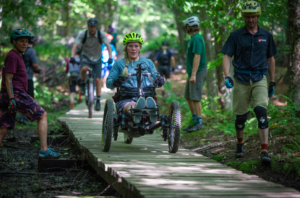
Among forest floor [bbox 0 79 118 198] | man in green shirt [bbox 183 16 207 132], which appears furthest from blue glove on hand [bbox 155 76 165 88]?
man in green shirt [bbox 183 16 207 132]

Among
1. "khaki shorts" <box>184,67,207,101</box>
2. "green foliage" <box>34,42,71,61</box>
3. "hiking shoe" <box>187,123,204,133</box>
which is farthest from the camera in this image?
"green foliage" <box>34,42,71,61</box>

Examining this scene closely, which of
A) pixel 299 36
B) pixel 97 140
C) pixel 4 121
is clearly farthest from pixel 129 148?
pixel 299 36

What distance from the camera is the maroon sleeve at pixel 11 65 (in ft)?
17.6

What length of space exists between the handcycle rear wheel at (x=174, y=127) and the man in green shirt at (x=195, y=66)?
2176mm

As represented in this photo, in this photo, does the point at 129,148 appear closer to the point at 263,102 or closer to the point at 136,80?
the point at 136,80

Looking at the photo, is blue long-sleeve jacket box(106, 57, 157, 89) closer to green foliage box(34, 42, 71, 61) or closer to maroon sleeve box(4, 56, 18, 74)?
maroon sleeve box(4, 56, 18, 74)

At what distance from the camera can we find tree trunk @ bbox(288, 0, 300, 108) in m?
6.12

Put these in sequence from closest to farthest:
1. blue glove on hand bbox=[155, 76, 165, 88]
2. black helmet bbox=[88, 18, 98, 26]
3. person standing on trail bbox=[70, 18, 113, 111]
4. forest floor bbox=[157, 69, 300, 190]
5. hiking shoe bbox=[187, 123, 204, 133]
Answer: forest floor bbox=[157, 69, 300, 190]
blue glove on hand bbox=[155, 76, 165, 88]
hiking shoe bbox=[187, 123, 204, 133]
black helmet bbox=[88, 18, 98, 26]
person standing on trail bbox=[70, 18, 113, 111]

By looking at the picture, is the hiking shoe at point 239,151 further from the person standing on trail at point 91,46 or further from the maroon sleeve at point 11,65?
the person standing on trail at point 91,46

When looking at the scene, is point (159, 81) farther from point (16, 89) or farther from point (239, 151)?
point (16, 89)

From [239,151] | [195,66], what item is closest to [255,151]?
[239,151]

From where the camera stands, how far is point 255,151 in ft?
19.2

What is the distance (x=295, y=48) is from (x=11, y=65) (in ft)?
15.3

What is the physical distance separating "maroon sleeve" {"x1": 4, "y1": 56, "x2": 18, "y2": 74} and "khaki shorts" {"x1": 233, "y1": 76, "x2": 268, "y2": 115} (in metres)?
3.34
